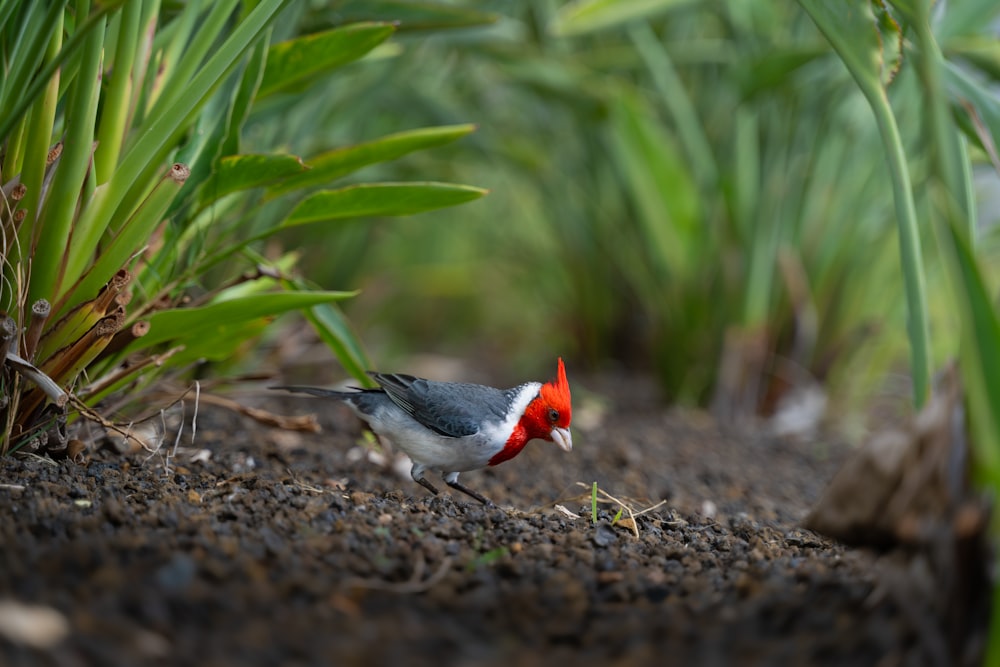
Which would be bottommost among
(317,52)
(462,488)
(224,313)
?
(462,488)

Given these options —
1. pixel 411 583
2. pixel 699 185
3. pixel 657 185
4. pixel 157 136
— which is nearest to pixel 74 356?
pixel 157 136

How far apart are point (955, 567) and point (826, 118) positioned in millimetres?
2026

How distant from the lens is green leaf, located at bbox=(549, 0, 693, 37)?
6.96 ft

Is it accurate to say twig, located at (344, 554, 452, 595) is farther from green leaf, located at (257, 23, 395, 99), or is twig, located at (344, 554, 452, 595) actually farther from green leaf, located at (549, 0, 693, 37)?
green leaf, located at (549, 0, 693, 37)

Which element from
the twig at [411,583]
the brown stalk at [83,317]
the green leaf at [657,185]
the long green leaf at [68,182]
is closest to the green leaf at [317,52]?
the long green leaf at [68,182]

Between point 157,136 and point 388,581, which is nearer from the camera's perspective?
point 388,581

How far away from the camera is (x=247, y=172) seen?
4.63ft

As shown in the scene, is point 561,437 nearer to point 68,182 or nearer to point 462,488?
point 462,488

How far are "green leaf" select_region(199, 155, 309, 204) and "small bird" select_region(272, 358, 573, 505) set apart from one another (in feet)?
1.26

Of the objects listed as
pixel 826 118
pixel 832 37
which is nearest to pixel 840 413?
pixel 826 118

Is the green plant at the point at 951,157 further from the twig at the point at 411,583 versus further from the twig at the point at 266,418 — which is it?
the twig at the point at 266,418

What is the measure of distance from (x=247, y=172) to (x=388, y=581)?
0.75m

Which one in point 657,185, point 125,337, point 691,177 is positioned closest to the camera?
point 125,337

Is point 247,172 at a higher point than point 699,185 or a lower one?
higher
